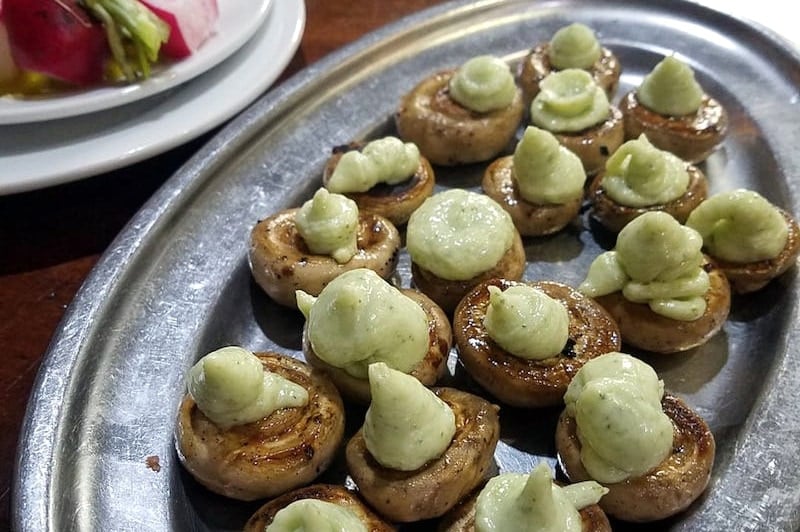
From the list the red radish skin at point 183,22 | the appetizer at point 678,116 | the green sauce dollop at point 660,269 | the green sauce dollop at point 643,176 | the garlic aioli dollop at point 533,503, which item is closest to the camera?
the garlic aioli dollop at point 533,503

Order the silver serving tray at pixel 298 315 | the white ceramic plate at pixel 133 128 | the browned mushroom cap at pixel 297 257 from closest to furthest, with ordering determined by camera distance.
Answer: the silver serving tray at pixel 298 315 → the browned mushroom cap at pixel 297 257 → the white ceramic plate at pixel 133 128

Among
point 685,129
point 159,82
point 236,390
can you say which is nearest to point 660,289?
point 685,129

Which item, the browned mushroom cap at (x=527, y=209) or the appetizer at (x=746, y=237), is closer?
the appetizer at (x=746, y=237)

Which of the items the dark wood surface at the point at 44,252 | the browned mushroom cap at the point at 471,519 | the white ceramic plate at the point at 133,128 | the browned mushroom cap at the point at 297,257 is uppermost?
the white ceramic plate at the point at 133,128

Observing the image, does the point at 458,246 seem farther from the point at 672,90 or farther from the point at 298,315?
the point at 672,90

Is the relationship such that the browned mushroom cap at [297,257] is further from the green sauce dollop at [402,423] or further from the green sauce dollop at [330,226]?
the green sauce dollop at [402,423]

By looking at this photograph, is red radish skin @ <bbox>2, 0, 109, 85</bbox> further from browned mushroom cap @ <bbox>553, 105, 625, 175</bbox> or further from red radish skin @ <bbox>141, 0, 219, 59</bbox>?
browned mushroom cap @ <bbox>553, 105, 625, 175</bbox>

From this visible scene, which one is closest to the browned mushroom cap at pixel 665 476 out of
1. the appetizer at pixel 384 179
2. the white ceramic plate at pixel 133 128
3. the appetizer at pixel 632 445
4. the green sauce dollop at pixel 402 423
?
the appetizer at pixel 632 445
